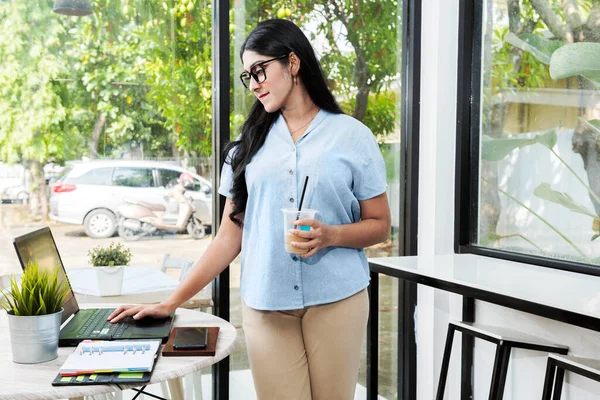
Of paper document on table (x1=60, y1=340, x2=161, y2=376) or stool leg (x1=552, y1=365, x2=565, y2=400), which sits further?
stool leg (x1=552, y1=365, x2=565, y2=400)

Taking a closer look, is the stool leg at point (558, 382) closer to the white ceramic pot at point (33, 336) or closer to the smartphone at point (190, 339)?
the smartphone at point (190, 339)

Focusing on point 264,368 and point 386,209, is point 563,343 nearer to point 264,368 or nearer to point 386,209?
point 386,209

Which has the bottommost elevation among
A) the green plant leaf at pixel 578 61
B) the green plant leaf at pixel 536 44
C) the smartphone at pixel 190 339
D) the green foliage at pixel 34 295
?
the smartphone at pixel 190 339

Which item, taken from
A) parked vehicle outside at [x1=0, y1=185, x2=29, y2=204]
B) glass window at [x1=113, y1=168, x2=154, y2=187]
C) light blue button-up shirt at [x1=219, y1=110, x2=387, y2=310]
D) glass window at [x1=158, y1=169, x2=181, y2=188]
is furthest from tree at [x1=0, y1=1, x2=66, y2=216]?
light blue button-up shirt at [x1=219, y1=110, x2=387, y2=310]

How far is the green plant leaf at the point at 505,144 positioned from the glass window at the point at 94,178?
172 centimetres

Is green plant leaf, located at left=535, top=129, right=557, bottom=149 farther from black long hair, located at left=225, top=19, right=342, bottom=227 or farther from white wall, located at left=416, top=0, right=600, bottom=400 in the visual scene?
black long hair, located at left=225, top=19, right=342, bottom=227

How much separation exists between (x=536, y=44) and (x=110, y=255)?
78.7 inches

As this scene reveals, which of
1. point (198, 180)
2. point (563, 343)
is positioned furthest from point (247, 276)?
point (563, 343)

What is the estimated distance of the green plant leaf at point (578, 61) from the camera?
8.05 feet

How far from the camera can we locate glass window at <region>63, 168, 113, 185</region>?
94.0 inches

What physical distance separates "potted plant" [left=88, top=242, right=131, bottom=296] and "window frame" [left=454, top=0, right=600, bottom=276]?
159 cm

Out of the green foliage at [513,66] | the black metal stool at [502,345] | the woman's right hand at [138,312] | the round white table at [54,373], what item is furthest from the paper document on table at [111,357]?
the green foliage at [513,66]

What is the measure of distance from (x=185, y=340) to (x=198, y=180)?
1184 millimetres

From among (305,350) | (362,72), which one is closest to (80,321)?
(305,350)
